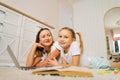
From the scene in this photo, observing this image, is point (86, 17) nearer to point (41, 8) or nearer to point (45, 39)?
point (41, 8)

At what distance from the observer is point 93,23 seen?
242 cm

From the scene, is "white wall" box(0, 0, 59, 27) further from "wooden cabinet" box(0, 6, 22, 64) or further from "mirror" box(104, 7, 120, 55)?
"mirror" box(104, 7, 120, 55)

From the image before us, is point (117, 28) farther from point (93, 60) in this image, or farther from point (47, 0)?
point (93, 60)

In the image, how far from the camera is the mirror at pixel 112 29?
2182mm

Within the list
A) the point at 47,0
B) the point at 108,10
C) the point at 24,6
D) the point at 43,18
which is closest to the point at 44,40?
the point at 24,6

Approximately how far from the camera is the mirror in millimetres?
2182

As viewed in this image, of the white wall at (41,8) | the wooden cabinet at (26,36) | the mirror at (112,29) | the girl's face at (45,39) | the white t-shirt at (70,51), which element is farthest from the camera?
the mirror at (112,29)

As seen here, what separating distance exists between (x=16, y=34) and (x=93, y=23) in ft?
5.38

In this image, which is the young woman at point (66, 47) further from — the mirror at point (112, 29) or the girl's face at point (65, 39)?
the mirror at point (112, 29)

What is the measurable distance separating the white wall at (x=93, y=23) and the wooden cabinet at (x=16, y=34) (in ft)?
4.08

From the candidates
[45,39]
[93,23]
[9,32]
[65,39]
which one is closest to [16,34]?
[9,32]

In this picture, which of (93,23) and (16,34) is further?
(93,23)

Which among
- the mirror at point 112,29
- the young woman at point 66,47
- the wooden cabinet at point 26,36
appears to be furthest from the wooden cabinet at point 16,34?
the mirror at point 112,29

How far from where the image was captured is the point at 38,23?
1.64m
